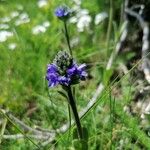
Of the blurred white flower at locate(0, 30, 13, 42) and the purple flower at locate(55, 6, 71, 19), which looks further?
the blurred white flower at locate(0, 30, 13, 42)

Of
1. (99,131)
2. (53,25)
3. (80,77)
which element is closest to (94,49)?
(53,25)

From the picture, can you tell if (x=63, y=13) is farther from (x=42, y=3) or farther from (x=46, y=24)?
(x=42, y=3)

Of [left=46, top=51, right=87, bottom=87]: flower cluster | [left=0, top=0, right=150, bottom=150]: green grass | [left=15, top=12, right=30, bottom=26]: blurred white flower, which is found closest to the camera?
[left=46, top=51, right=87, bottom=87]: flower cluster

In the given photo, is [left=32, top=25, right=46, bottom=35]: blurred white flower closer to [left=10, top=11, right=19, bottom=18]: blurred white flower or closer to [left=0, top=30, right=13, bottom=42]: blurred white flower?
[left=0, top=30, right=13, bottom=42]: blurred white flower

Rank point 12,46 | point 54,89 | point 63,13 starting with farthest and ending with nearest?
point 12,46, point 63,13, point 54,89

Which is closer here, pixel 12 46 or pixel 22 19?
pixel 12 46

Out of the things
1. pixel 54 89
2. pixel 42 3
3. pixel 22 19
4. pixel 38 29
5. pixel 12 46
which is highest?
pixel 42 3

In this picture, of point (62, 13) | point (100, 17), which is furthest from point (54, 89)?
point (100, 17)

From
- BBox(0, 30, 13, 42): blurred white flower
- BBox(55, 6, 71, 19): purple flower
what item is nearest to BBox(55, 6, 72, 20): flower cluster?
BBox(55, 6, 71, 19): purple flower
